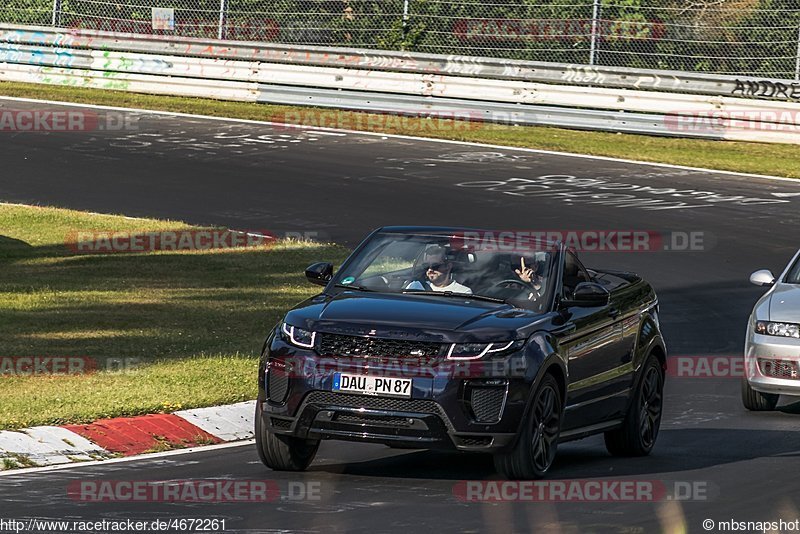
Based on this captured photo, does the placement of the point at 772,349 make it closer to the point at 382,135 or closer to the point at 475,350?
the point at 475,350

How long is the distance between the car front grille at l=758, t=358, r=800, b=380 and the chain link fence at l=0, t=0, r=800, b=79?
15.8m

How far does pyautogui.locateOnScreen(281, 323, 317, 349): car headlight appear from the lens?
9.71 meters

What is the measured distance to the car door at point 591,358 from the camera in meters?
10.6

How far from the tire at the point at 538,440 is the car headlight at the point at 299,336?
4.30ft

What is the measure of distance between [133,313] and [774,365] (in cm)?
651

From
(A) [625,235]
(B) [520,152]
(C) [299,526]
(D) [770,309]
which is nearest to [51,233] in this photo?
(A) [625,235]

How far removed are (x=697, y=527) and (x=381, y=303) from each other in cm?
252

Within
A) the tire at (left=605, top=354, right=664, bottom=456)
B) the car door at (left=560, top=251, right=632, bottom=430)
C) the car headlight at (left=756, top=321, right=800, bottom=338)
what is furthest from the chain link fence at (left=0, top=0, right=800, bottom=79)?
the car door at (left=560, top=251, right=632, bottom=430)

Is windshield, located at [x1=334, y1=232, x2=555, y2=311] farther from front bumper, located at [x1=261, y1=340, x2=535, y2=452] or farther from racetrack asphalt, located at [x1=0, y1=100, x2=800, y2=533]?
racetrack asphalt, located at [x1=0, y1=100, x2=800, y2=533]

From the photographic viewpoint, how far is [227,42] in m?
33.4

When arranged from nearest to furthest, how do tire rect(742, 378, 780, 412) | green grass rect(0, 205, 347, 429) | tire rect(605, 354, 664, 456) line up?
tire rect(605, 354, 664, 456) < green grass rect(0, 205, 347, 429) < tire rect(742, 378, 780, 412)

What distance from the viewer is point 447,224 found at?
872 inches

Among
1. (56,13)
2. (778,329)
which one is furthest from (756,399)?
(56,13)

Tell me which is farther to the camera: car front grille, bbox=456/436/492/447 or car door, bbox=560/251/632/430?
car door, bbox=560/251/632/430
